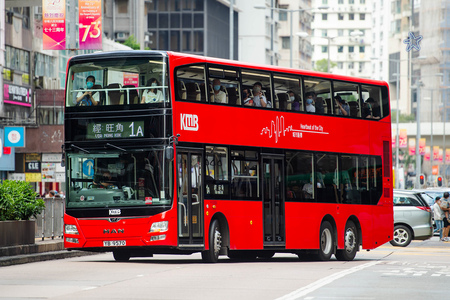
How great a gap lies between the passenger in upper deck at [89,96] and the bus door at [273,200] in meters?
4.03

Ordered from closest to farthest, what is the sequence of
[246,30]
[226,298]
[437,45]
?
[226,298], [437,45], [246,30]

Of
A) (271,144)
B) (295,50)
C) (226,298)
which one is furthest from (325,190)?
(295,50)

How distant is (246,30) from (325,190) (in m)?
91.2

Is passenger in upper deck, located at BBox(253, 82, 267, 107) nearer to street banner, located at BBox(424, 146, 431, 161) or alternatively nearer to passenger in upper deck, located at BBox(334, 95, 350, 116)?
passenger in upper deck, located at BBox(334, 95, 350, 116)

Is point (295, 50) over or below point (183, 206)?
over

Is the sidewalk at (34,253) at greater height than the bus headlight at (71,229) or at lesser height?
lesser

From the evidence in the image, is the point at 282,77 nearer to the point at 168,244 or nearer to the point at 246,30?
the point at 168,244

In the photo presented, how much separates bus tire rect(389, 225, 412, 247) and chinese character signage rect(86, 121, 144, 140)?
16297 mm

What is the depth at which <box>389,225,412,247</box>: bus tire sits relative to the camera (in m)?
34.2

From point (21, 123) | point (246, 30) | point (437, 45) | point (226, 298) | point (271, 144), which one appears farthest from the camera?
point (246, 30)

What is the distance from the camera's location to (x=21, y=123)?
50500 mm

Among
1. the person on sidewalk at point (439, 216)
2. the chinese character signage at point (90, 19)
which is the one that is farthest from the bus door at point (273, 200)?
the person on sidewalk at point (439, 216)

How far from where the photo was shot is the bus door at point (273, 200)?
22.3 meters

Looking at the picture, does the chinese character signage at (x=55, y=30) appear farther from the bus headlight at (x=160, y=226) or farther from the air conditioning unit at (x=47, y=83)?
the air conditioning unit at (x=47, y=83)
